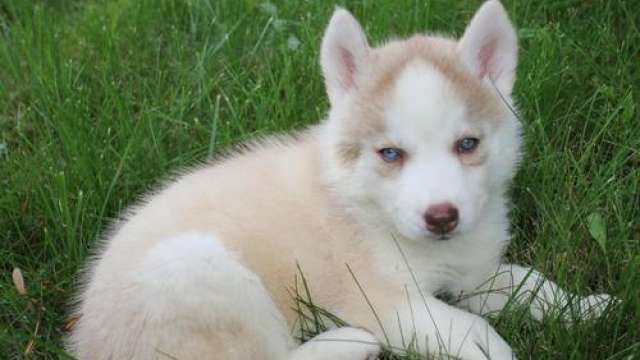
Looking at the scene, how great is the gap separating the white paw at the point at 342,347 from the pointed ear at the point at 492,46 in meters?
1.15

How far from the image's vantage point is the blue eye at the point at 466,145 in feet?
11.4

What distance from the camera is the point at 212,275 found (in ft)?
11.3

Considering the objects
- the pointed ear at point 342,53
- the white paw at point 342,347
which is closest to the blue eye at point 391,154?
the pointed ear at point 342,53

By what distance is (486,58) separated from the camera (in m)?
3.78

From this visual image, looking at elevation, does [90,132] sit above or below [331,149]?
below

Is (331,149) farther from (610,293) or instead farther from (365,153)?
(610,293)

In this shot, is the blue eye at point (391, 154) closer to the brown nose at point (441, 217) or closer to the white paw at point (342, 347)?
the brown nose at point (441, 217)

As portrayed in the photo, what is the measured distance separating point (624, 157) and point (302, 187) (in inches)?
64.6

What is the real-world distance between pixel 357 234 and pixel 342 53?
2.44 ft

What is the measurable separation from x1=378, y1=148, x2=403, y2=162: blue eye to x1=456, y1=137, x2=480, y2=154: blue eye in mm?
222

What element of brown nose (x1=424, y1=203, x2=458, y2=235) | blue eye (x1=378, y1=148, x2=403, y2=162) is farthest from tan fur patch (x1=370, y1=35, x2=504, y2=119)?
brown nose (x1=424, y1=203, x2=458, y2=235)

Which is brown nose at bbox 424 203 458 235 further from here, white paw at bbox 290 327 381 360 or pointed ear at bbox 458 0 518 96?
pointed ear at bbox 458 0 518 96

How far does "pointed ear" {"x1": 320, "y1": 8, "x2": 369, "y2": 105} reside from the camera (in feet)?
12.0

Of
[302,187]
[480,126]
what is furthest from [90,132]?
[480,126]
